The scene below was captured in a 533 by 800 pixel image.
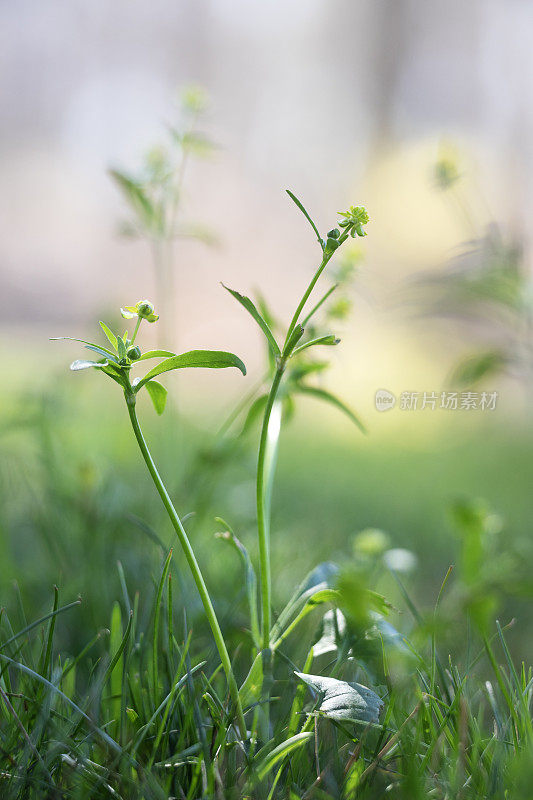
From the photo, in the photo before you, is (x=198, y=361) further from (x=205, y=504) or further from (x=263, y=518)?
(x=205, y=504)

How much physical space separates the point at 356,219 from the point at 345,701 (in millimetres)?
248

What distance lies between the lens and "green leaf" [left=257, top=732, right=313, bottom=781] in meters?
0.36

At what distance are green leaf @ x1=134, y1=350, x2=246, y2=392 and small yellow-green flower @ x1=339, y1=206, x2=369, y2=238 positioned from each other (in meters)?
0.09

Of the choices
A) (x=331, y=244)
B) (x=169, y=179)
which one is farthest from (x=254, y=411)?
(x=169, y=179)

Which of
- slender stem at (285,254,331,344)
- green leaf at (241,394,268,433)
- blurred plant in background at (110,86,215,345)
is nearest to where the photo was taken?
slender stem at (285,254,331,344)

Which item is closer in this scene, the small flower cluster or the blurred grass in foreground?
the small flower cluster

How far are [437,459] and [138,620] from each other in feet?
3.69

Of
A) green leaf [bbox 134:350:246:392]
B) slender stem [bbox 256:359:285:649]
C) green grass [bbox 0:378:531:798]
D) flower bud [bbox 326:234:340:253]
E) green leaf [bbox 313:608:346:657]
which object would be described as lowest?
green grass [bbox 0:378:531:798]

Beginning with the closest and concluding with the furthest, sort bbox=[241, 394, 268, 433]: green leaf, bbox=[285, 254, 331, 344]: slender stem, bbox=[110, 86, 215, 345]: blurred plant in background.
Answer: bbox=[285, 254, 331, 344]: slender stem
bbox=[241, 394, 268, 433]: green leaf
bbox=[110, 86, 215, 345]: blurred plant in background

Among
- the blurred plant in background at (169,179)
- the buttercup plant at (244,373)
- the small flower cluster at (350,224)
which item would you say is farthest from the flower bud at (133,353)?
the blurred plant in background at (169,179)

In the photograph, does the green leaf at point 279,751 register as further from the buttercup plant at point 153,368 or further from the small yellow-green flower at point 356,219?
the small yellow-green flower at point 356,219

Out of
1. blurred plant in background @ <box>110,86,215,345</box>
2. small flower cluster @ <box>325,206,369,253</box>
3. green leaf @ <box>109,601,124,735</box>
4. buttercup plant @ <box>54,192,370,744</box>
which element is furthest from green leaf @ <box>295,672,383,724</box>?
blurred plant in background @ <box>110,86,215,345</box>

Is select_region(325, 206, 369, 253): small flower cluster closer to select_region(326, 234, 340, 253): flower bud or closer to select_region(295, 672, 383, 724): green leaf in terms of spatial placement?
select_region(326, 234, 340, 253): flower bud

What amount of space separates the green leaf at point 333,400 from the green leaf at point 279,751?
171 mm
